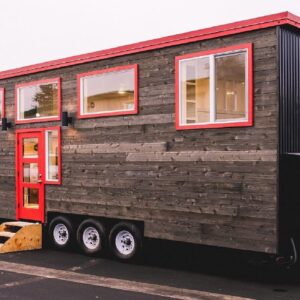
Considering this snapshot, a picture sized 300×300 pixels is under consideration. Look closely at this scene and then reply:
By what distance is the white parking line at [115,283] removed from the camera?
8.66 meters

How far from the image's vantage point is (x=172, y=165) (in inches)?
420

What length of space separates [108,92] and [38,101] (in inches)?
93.5

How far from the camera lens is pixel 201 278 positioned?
9.89 m

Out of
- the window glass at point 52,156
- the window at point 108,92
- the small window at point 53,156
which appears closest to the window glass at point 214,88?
the window at point 108,92

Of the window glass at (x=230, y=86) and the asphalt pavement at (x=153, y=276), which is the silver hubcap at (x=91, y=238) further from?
the window glass at (x=230, y=86)

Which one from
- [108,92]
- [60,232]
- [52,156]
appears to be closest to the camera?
[108,92]

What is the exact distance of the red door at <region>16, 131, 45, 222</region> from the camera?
13.3 meters

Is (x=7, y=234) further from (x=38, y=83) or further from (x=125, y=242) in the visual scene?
(x=38, y=83)

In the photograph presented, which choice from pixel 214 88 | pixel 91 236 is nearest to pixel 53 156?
pixel 91 236

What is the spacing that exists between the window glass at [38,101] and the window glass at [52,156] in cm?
47

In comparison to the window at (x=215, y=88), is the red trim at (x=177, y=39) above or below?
above

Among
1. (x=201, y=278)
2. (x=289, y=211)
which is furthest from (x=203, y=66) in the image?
(x=201, y=278)

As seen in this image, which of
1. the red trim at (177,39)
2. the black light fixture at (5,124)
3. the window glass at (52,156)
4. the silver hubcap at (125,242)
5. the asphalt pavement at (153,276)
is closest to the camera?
the asphalt pavement at (153,276)

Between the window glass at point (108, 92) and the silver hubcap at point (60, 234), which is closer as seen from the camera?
the window glass at point (108, 92)
